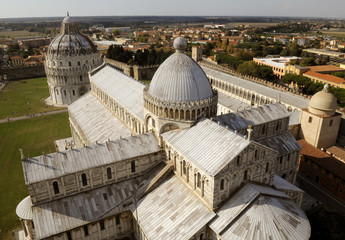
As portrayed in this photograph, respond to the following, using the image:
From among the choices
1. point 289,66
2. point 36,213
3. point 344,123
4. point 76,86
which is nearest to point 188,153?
point 36,213

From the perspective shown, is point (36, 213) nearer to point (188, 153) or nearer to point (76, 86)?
point (188, 153)

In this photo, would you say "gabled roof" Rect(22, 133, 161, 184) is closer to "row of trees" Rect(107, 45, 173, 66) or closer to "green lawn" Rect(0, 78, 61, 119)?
"green lawn" Rect(0, 78, 61, 119)

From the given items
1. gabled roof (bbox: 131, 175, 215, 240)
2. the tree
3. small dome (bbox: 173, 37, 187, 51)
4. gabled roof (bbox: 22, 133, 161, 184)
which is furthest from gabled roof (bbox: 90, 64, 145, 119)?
the tree

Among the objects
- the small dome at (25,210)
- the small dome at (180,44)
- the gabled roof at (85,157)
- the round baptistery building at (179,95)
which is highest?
the small dome at (180,44)

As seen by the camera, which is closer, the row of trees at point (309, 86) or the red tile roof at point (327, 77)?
the row of trees at point (309, 86)

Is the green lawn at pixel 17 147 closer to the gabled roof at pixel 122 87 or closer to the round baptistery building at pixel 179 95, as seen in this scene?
the gabled roof at pixel 122 87

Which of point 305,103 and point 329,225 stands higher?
point 305,103

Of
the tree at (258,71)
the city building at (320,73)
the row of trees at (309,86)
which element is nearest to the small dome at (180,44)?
the row of trees at (309,86)
